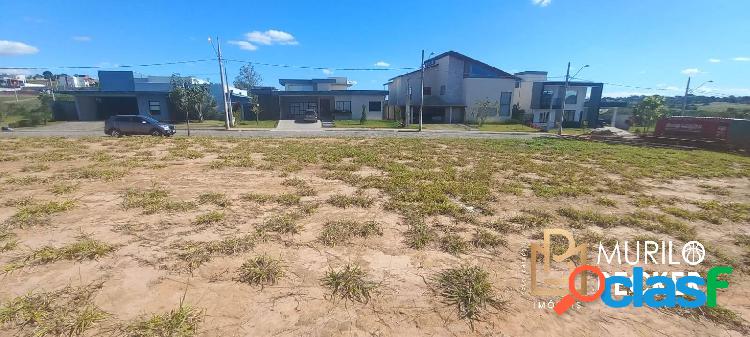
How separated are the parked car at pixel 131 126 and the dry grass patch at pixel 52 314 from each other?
22955mm

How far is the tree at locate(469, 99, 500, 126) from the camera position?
4603cm

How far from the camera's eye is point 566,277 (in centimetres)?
465

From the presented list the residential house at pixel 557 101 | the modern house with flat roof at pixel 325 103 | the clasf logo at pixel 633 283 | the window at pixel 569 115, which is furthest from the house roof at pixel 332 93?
the clasf logo at pixel 633 283

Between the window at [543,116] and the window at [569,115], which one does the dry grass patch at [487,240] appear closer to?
the window at [543,116]

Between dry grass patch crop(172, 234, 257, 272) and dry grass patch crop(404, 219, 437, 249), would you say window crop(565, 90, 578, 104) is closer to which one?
dry grass patch crop(404, 219, 437, 249)

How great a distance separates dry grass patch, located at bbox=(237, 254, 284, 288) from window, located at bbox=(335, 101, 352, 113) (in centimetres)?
4343

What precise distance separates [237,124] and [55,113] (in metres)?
22.8

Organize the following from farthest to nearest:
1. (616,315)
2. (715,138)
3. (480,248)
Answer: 1. (715,138)
2. (480,248)
3. (616,315)

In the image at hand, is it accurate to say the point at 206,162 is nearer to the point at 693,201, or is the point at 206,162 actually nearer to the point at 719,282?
the point at 719,282

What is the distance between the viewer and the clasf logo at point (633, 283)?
412 centimetres

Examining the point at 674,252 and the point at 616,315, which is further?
the point at 674,252

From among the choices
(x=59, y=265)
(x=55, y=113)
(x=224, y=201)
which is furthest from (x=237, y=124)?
(x=59, y=265)

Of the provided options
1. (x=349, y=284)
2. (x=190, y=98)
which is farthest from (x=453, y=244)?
(x=190, y=98)

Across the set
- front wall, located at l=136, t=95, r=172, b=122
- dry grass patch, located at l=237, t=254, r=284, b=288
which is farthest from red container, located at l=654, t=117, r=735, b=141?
front wall, located at l=136, t=95, r=172, b=122
